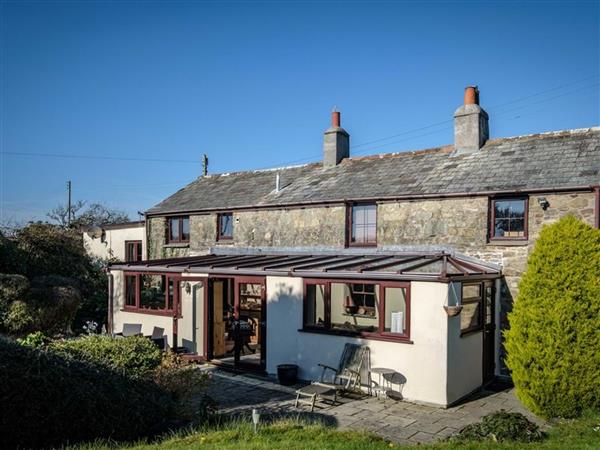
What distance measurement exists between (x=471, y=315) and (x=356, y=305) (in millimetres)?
5354

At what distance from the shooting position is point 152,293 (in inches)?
870

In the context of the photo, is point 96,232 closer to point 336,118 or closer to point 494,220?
point 336,118

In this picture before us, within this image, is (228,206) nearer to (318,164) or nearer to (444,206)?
(318,164)

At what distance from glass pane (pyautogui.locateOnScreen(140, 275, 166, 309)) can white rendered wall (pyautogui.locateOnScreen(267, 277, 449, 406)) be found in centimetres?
863

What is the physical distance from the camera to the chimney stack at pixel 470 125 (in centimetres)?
1725

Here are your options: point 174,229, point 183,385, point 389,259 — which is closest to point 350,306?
point 389,259

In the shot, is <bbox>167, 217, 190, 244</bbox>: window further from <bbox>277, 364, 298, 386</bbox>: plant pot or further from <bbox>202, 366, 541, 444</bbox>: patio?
<bbox>277, 364, 298, 386</bbox>: plant pot

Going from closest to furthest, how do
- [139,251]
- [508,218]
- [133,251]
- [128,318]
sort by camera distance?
[508,218] < [128,318] < [139,251] < [133,251]

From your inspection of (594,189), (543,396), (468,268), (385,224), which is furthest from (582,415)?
(385,224)

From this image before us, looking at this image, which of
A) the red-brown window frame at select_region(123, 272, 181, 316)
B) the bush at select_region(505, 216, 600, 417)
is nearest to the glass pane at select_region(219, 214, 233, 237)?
the red-brown window frame at select_region(123, 272, 181, 316)

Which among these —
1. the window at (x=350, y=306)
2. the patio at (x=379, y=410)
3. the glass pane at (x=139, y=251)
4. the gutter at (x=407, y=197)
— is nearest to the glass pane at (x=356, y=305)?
the window at (x=350, y=306)

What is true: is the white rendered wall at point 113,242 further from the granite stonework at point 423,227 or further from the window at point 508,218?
the window at point 508,218

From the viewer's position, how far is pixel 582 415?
9.25 metres

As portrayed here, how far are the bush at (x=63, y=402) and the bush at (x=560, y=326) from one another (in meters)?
6.90
